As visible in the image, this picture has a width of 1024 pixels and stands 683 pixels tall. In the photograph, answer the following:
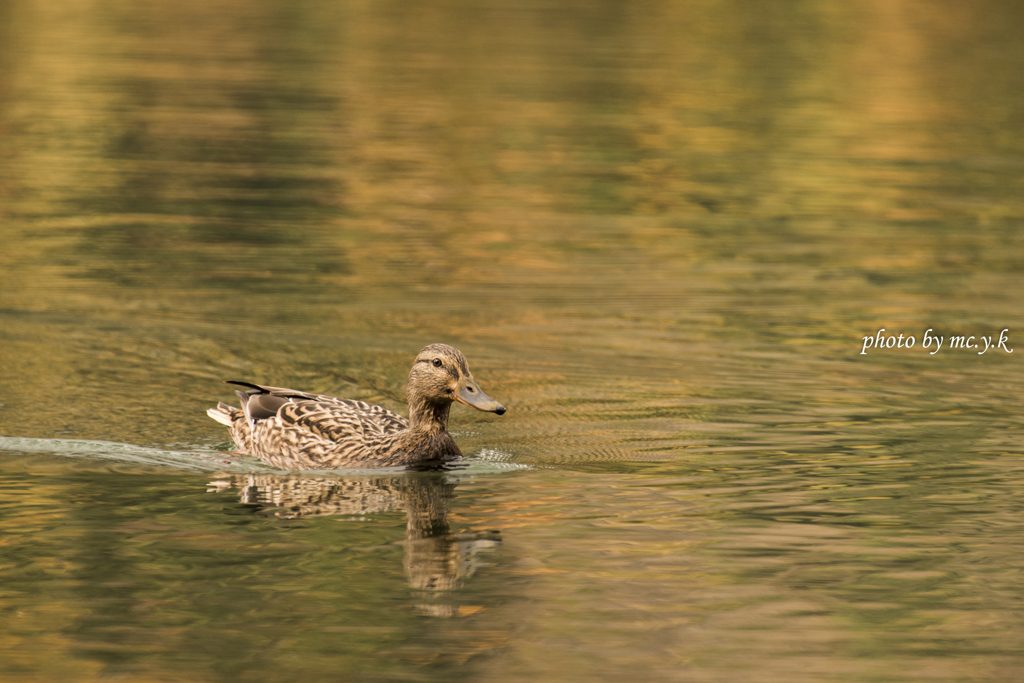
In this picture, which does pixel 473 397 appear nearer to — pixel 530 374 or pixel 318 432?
pixel 318 432

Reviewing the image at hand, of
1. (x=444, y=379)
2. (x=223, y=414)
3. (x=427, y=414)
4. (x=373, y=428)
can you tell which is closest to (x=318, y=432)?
(x=373, y=428)

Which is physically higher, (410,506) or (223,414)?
(223,414)

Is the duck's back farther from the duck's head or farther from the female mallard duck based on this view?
the duck's head

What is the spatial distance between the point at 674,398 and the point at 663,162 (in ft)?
47.6

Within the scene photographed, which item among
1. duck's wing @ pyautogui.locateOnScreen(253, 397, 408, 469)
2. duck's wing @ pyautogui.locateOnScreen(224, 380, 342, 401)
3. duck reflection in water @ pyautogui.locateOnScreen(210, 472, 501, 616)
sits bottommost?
duck reflection in water @ pyautogui.locateOnScreen(210, 472, 501, 616)

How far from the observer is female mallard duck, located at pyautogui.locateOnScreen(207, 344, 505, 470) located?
36.4 feet

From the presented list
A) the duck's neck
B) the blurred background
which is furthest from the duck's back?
the blurred background

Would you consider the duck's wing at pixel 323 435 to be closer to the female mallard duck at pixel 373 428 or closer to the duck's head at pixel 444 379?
the female mallard duck at pixel 373 428

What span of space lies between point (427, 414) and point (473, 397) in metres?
0.47

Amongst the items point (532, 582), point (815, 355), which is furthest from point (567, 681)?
point (815, 355)

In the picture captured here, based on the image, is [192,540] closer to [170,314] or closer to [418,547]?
[418,547]

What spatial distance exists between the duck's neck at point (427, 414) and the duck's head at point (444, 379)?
22 millimetres

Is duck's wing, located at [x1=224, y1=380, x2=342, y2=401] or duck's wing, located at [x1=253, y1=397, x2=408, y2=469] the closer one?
duck's wing, located at [x1=253, y1=397, x2=408, y2=469]

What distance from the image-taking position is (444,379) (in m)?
11.1
